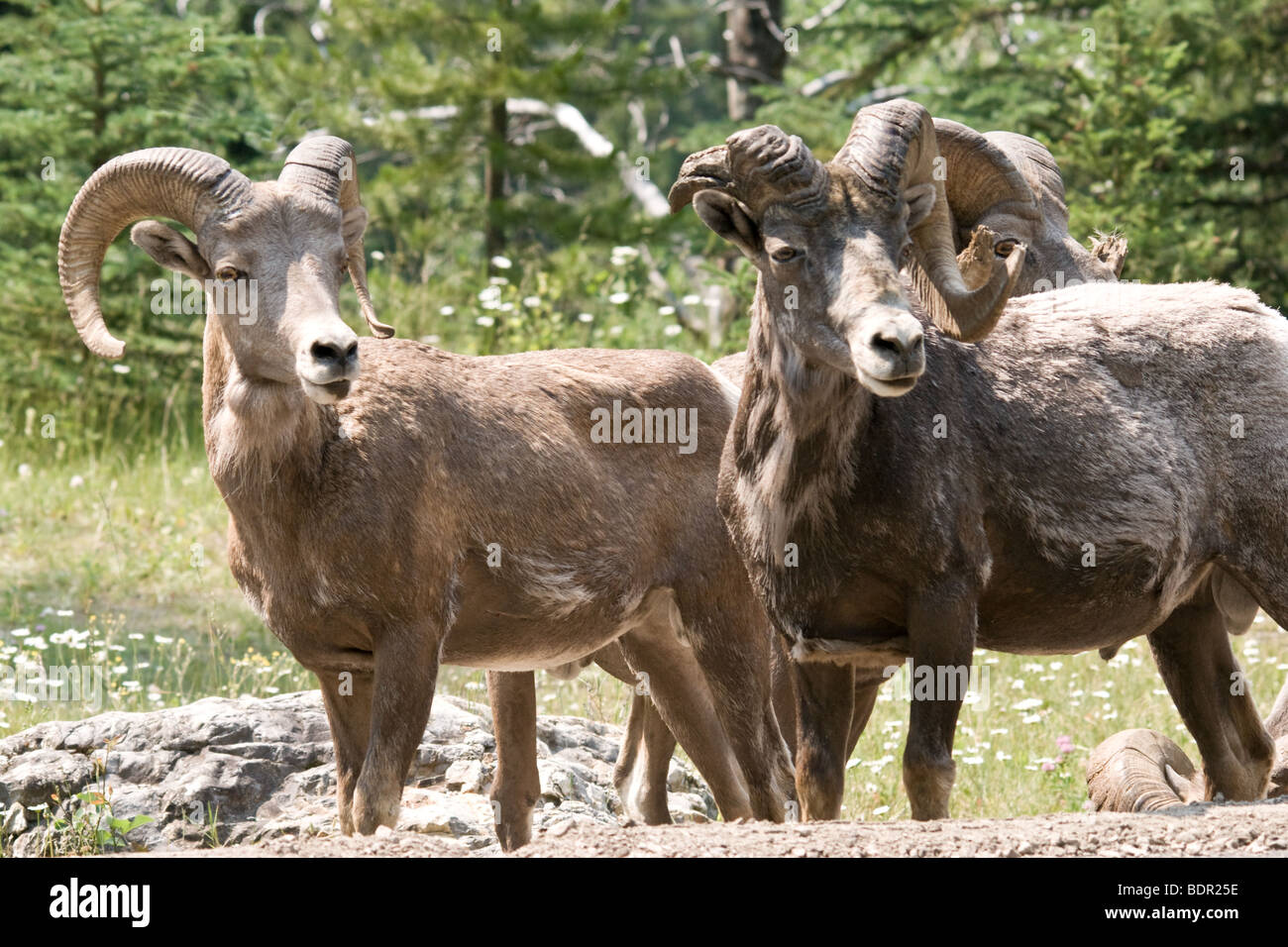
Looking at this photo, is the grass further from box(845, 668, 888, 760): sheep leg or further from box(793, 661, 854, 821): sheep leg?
box(793, 661, 854, 821): sheep leg

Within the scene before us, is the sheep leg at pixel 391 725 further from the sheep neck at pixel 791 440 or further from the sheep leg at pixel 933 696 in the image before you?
the sheep leg at pixel 933 696

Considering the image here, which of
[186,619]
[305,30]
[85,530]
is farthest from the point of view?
[305,30]

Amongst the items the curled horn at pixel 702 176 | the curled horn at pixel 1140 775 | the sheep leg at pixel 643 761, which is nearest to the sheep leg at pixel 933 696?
the curled horn at pixel 702 176

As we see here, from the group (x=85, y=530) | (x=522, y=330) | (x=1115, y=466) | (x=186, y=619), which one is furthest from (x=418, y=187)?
(x=1115, y=466)

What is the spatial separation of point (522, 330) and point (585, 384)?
23.1 feet

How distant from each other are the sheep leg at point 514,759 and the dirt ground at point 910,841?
88.4 inches

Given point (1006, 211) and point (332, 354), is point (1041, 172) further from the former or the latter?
point (332, 354)

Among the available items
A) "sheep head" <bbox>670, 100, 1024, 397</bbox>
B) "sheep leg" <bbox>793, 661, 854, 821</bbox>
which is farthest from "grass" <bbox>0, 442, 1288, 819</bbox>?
"sheep head" <bbox>670, 100, 1024, 397</bbox>

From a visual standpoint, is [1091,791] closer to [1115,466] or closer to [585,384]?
[1115,466]

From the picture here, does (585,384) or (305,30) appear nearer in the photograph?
(585,384)

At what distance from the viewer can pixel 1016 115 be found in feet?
48.1

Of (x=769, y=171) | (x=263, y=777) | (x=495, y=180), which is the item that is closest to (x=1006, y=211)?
(x=769, y=171)

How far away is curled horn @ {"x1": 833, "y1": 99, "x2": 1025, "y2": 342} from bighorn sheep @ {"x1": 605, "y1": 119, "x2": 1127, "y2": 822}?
14 centimetres

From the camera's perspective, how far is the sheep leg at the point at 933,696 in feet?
18.0
